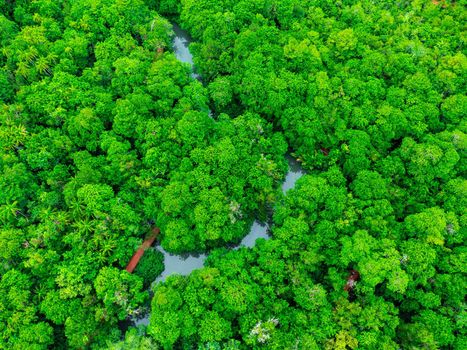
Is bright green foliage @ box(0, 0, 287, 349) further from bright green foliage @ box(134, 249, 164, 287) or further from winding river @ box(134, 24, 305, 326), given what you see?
winding river @ box(134, 24, 305, 326)

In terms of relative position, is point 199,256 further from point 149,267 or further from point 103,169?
point 103,169

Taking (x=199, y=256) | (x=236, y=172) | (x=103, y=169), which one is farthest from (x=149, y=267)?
(x=236, y=172)

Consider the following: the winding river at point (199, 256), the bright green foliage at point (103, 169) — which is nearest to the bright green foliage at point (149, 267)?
the bright green foliage at point (103, 169)

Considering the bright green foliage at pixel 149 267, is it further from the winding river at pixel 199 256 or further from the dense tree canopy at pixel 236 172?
the winding river at pixel 199 256

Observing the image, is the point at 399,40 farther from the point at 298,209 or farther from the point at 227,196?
the point at 227,196

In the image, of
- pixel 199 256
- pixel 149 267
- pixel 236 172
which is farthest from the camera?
pixel 199 256

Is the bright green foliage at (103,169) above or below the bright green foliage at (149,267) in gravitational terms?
above

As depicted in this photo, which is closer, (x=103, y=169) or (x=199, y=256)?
(x=103, y=169)

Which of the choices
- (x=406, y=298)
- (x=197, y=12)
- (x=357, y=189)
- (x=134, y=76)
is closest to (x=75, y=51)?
(x=134, y=76)
